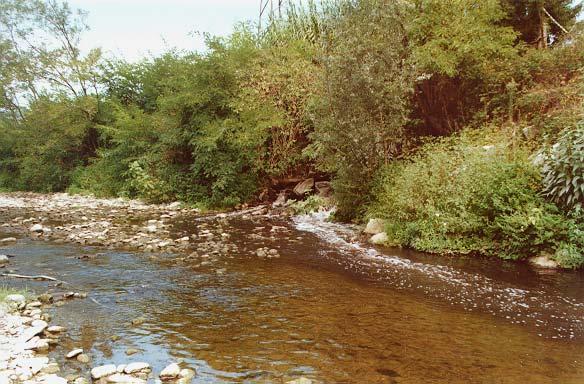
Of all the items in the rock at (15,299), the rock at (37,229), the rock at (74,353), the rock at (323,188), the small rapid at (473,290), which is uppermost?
the rock at (323,188)

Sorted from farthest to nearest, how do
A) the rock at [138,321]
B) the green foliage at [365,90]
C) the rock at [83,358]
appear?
1. the green foliage at [365,90]
2. the rock at [138,321]
3. the rock at [83,358]

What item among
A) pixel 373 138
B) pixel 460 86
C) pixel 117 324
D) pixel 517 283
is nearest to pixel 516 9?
pixel 460 86

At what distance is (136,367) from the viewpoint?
4320 millimetres

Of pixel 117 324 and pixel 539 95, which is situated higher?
pixel 539 95

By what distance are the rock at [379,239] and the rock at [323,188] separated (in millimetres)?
→ 5727

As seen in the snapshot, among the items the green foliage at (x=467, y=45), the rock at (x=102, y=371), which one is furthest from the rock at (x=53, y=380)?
the green foliage at (x=467, y=45)

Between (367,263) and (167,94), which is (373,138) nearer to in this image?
(367,263)

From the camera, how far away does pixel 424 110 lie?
18.2 metres

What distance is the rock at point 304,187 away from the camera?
18.0 meters

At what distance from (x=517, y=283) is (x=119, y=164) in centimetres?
2208

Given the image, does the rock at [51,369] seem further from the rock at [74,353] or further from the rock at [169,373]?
the rock at [169,373]

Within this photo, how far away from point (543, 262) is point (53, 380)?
8.90m

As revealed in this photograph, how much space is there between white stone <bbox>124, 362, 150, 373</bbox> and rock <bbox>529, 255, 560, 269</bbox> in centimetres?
795

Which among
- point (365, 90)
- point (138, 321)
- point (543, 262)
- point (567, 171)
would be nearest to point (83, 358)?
point (138, 321)
